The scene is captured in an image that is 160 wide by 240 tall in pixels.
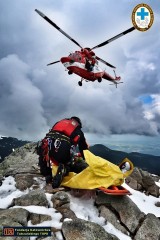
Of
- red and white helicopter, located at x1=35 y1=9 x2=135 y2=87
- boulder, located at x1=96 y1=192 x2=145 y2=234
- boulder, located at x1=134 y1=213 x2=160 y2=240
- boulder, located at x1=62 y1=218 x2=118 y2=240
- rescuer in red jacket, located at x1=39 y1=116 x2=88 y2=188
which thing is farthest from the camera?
red and white helicopter, located at x1=35 y1=9 x2=135 y2=87

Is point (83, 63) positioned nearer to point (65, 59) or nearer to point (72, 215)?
point (65, 59)

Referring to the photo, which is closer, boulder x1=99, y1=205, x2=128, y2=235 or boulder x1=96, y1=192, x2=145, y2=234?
boulder x1=99, y1=205, x2=128, y2=235

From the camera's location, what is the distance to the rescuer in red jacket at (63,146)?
408 inches

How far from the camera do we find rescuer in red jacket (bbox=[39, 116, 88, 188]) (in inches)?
408

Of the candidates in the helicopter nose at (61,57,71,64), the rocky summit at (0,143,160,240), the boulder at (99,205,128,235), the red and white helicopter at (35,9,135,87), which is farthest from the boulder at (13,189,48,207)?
the helicopter nose at (61,57,71,64)

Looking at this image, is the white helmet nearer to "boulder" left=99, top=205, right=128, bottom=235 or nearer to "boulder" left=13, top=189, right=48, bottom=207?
"boulder" left=99, top=205, right=128, bottom=235

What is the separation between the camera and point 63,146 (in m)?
10.4

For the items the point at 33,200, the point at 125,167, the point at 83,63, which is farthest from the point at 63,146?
the point at 83,63

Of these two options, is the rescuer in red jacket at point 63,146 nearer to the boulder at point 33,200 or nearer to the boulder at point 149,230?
the boulder at point 33,200

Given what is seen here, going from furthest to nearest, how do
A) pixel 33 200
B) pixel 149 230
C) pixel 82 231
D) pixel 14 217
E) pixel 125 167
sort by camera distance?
pixel 125 167 → pixel 33 200 → pixel 149 230 → pixel 14 217 → pixel 82 231

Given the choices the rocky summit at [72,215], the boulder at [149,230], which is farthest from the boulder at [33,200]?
the boulder at [149,230]

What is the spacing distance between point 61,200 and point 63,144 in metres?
2.37

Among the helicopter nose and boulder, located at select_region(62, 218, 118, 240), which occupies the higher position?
the helicopter nose

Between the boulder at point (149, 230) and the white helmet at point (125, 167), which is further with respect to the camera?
the white helmet at point (125, 167)
